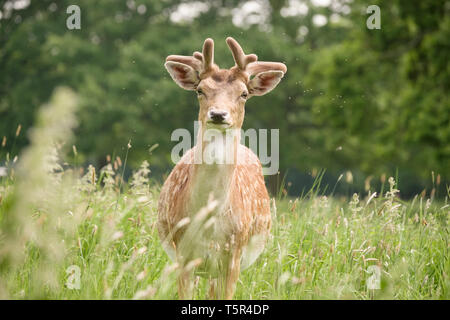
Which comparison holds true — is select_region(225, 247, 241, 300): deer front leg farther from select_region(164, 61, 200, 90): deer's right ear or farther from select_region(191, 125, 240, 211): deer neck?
select_region(164, 61, 200, 90): deer's right ear

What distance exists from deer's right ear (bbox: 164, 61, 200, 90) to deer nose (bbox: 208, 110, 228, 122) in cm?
76

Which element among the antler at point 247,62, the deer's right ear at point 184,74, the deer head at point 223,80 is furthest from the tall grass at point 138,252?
the antler at point 247,62

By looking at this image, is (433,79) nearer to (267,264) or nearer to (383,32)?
(383,32)

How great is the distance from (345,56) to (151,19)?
7766 mm

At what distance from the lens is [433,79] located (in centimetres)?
1252

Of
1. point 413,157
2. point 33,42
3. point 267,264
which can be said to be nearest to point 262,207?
point 267,264

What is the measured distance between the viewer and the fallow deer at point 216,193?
3633 mm

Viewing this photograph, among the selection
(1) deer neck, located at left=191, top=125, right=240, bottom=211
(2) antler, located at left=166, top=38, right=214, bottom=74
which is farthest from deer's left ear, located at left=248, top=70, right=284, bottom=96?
(1) deer neck, located at left=191, top=125, right=240, bottom=211

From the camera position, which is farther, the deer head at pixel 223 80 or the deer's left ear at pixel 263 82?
the deer's left ear at pixel 263 82

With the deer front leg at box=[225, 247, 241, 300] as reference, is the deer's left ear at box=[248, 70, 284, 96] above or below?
above

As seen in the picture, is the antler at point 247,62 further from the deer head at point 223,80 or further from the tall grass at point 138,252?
the tall grass at point 138,252

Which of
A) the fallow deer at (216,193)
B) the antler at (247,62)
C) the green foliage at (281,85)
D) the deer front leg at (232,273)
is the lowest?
the deer front leg at (232,273)

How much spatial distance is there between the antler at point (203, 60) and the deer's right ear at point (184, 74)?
0.06 metres

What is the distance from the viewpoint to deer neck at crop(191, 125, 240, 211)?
3766 millimetres
